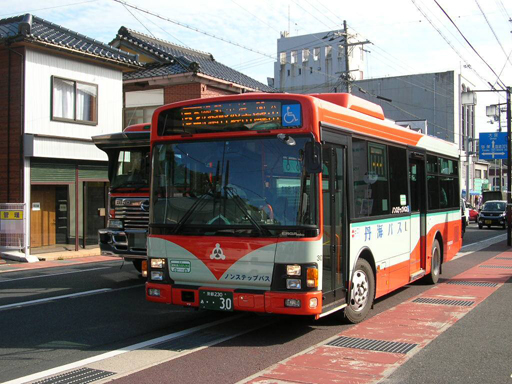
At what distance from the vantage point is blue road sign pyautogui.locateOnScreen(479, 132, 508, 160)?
3688 centimetres

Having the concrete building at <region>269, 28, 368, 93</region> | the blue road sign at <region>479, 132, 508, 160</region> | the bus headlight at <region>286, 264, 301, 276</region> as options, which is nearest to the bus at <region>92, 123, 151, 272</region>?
the bus headlight at <region>286, 264, 301, 276</region>

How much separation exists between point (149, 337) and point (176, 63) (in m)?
21.6

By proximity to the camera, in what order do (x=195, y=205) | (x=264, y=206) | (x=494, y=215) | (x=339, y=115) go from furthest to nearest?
(x=494, y=215), (x=339, y=115), (x=195, y=205), (x=264, y=206)

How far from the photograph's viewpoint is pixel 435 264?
39.8ft

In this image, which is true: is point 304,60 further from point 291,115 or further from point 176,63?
point 291,115

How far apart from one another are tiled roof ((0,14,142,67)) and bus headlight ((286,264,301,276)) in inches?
603

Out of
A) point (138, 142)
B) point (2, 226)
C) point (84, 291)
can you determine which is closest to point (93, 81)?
point (2, 226)

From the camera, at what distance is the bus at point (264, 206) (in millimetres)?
6688

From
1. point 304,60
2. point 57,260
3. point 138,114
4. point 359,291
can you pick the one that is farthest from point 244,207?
point 304,60

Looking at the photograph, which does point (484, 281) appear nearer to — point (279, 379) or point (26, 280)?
point (279, 379)

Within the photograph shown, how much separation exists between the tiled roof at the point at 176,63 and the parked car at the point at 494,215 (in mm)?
17702

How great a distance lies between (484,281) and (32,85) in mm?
15361

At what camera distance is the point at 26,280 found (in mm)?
12984

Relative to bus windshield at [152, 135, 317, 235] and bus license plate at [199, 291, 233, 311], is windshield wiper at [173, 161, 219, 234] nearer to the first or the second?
bus windshield at [152, 135, 317, 235]
